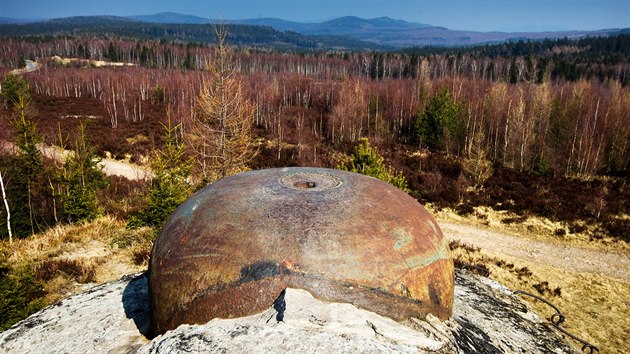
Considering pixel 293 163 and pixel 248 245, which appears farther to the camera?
pixel 293 163

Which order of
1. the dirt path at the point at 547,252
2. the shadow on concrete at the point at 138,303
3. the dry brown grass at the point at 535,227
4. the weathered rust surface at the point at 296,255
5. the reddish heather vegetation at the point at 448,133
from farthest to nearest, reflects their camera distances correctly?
the reddish heather vegetation at the point at 448,133
the dry brown grass at the point at 535,227
the dirt path at the point at 547,252
the shadow on concrete at the point at 138,303
the weathered rust surface at the point at 296,255

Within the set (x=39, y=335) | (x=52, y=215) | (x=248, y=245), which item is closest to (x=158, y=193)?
(x=39, y=335)

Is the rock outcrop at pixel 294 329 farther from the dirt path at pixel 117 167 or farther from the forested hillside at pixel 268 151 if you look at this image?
the dirt path at pixel 117 167

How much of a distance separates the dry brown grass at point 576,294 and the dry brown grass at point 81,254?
11.6 meters

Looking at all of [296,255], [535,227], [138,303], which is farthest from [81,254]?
[535,227]

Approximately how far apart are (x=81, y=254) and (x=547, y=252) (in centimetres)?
1751

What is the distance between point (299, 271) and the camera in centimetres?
395

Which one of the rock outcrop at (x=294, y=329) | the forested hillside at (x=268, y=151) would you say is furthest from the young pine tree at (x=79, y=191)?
the rock outcrop at (x=294, y=329)

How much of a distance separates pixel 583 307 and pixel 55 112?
5425 centimetres

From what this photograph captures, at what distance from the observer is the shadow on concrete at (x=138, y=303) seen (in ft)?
19.9

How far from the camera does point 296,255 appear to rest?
399 cm

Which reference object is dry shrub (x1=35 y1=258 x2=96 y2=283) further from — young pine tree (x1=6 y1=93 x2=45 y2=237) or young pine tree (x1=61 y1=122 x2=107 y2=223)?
young pine tree (x1=6 y1=93 x2=45 y2=237)

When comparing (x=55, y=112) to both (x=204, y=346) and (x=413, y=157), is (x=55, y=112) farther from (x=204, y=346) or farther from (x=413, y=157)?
(x=204, y=346)

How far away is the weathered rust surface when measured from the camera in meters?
3.98
